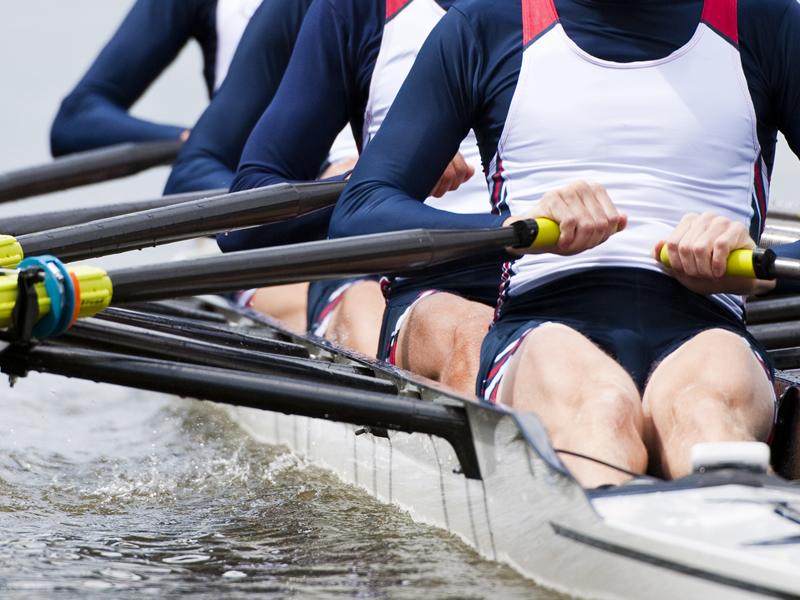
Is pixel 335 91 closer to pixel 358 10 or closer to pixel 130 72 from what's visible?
pixel 358 10

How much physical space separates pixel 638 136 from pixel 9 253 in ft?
3.30

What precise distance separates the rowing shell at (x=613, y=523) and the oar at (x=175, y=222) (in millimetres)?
581

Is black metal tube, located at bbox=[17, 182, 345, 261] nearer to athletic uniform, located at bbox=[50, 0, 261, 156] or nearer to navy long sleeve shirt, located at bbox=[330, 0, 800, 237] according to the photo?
navy long sleeve shirt, located at bbox=[330, 0, 800, 237]

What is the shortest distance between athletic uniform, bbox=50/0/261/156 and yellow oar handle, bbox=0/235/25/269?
6.13 feet

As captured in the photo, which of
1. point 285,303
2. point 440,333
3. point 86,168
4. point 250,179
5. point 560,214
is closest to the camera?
point 560,214

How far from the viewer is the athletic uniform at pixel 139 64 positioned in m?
4.13

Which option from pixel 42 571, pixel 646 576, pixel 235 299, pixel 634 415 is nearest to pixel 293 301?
pixel 235 299

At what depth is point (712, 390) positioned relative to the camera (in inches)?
74.1

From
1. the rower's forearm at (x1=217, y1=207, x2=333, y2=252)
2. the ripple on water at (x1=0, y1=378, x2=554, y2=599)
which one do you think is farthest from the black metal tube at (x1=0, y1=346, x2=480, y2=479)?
the rower's forearm at (x1=217, y1=207, x2=333, y2=252)

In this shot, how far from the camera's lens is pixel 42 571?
210 cm

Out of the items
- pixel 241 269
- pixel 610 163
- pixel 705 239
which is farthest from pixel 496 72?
pixel 241 269

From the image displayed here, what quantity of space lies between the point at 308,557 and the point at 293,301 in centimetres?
142

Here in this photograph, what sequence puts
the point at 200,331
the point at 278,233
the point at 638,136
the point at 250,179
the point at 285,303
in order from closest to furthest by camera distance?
the point at 638,136 → the point at 200,331 → the point at 250,179 → the point at 278,233 → the point at 285,303

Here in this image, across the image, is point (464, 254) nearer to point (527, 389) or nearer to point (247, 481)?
point (527, 389)
